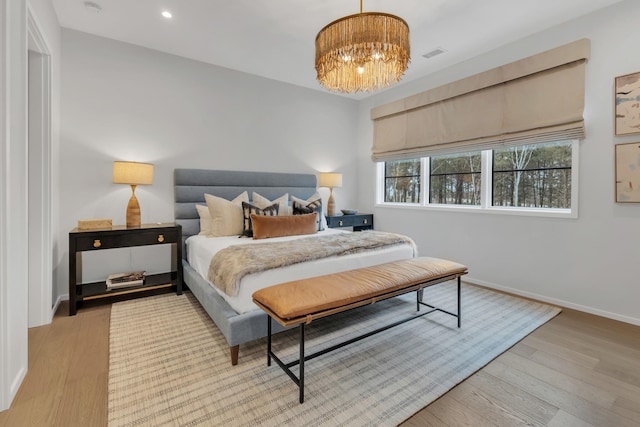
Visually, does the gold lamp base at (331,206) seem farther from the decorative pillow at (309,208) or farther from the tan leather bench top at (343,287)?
the tan leather bench top at (343,287)

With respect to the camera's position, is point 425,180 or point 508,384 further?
point 425,180

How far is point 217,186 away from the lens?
4.01 metres

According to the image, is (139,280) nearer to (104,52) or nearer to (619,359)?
(104,52)

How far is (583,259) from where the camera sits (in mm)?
2971

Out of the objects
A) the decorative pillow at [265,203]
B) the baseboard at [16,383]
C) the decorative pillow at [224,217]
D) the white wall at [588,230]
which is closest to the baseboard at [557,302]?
the white wall at [588,230]

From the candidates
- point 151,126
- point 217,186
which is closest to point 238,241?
point 217,186

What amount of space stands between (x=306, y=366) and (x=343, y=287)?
0.61 meters

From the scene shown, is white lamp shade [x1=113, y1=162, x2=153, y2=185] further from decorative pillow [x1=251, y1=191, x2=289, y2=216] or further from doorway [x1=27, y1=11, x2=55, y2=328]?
decorative pillow [x1=251, y1=191, x2=289, y2=216]

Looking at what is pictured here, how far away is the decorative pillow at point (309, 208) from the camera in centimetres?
388

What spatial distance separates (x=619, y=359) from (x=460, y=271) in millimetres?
1157

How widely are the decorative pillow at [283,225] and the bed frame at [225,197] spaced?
0.77 m

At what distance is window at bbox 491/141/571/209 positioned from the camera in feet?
10.5

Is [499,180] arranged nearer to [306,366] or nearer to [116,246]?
[306,366]

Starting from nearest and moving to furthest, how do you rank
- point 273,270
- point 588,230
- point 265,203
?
1. point 273,270
2. point 588,230
3. point 265,203
